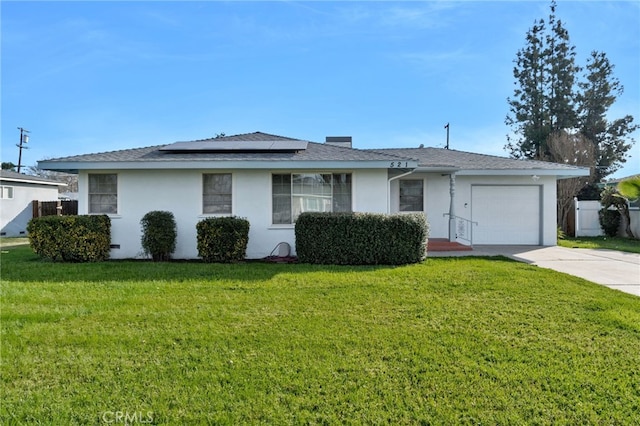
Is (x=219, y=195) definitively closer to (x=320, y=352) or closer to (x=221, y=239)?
(x=221, y=239)

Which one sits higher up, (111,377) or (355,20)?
(355,20)

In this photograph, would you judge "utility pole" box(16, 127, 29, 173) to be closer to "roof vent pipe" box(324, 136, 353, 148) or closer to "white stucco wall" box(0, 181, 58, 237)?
"white stucco wall" box(0, 181, 58, 237)

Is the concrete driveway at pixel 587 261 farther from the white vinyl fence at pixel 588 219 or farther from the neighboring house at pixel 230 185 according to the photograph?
the white vinyl fence at pixel 588 219

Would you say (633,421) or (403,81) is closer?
(633,421)

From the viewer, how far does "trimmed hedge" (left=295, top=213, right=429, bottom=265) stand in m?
8.84

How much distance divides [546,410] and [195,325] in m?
3.91

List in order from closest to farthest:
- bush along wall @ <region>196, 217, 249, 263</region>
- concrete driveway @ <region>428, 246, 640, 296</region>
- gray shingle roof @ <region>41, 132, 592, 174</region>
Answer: concrete driveway @ <region>428, 246, 640, 296</region>, bush along wall @ <region>196, 217, 249, 263</region>, gray shingle roof @ <region>41, 132, 592, 174</region>

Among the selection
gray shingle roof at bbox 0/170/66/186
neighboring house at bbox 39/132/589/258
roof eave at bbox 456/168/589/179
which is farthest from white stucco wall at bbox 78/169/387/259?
gray shingle roof at bbox 0/170/66/186

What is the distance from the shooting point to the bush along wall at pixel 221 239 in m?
9.12

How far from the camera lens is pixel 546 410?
111 inches

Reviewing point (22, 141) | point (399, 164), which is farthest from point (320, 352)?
point (22, 141)

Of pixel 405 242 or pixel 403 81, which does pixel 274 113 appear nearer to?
→ pixel 403 81

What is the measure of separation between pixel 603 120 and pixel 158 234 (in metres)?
31.5

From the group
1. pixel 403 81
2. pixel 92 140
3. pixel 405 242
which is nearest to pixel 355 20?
pixel 403 81
